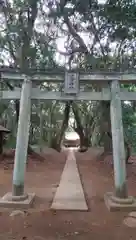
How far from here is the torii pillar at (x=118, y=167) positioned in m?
5.54

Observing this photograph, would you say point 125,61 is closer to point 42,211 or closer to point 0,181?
point 0,181

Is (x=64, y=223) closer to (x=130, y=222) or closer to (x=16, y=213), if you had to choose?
(x=16, y=213)

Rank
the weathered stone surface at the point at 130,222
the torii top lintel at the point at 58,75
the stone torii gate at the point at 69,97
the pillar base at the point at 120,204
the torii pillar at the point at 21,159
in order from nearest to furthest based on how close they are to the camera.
Result: 1. the weathered stone surface at the point at 130,222
2. the pillar base at the point at 120,204
3. the torii pillar at the point at 21,159
4. the stone torii gate at the point at 69,97
5. the torii top lintel at the point at 58,75

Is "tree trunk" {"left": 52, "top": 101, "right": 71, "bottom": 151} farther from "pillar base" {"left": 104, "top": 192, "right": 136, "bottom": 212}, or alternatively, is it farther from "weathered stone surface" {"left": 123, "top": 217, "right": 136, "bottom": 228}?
"weathered stone surface" {"left": 123, "top": 217, "right": 136, "bottom": 228}

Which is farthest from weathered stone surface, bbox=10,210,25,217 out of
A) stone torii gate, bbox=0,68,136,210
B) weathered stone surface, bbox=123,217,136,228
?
weathered stone surface, bbox=123,217,136,228

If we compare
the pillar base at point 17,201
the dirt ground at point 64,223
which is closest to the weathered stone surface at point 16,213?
the dirt ground at point 64,223

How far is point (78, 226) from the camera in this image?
4.56 m

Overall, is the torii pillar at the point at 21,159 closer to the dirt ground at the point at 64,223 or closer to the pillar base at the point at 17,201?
the pillar base at the point at 17,201

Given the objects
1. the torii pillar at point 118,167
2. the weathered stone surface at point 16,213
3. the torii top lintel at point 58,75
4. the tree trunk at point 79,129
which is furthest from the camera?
the tree trunk at point 79,129

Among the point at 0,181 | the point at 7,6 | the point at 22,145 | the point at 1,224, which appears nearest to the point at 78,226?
the point at 1,224

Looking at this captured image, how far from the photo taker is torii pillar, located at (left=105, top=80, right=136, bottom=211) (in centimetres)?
554

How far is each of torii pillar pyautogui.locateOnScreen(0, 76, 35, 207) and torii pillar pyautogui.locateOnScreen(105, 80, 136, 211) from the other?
184cm

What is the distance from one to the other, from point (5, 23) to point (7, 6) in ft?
3.31

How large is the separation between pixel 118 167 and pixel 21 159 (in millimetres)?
2167
